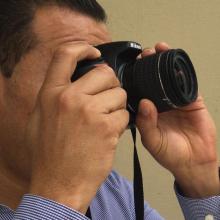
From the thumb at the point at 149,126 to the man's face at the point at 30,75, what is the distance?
0.16m

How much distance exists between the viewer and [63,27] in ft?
2.43

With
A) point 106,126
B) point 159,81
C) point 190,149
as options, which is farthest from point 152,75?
point 190,149

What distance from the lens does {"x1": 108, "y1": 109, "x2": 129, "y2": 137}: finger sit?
0.56 meters

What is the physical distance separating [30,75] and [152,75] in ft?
0.69

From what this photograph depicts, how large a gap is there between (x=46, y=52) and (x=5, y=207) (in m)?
0.26

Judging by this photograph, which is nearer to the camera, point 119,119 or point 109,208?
point 119,119

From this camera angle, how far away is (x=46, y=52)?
28.7 inches

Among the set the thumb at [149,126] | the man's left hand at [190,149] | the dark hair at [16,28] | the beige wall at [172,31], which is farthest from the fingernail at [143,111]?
the beige wall at [172,31]

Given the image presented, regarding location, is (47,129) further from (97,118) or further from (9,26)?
(9,26)

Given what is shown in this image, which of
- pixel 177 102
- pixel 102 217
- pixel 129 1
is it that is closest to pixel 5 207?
pixel 102 217

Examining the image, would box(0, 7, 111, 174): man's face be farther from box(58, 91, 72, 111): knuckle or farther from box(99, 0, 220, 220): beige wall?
box(99, 0, 220, 220): beige wall

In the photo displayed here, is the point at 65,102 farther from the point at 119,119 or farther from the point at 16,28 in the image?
the point at 16,28

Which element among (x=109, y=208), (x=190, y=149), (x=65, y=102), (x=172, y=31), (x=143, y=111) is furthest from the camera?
(x=172, y=31)

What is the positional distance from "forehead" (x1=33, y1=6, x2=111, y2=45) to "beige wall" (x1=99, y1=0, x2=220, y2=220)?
45 cm
